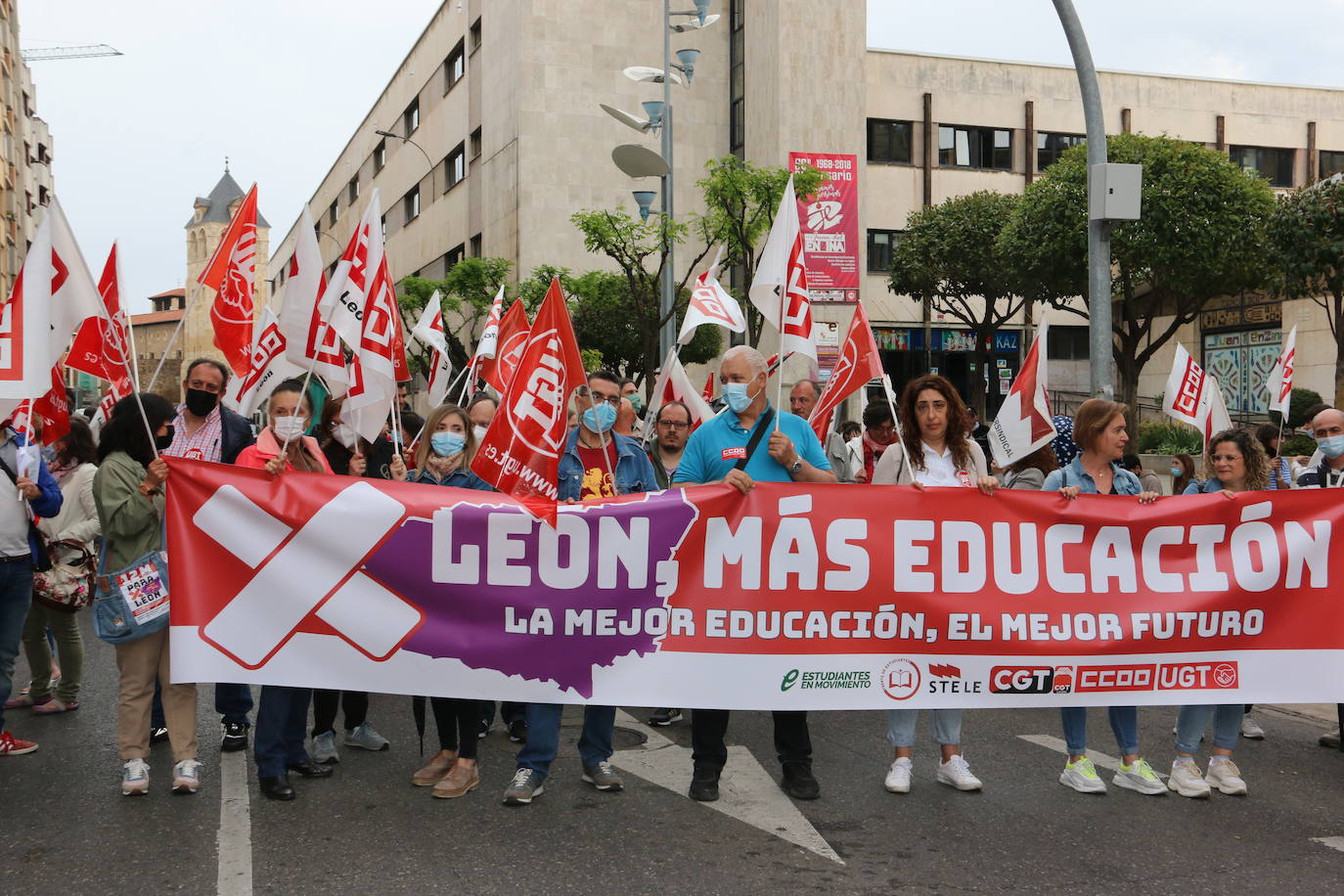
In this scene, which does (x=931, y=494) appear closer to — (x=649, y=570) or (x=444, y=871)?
(x=649, y=570)

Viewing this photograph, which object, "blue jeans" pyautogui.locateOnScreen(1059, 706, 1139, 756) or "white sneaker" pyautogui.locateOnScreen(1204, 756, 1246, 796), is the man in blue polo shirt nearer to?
"blue jeans" pyautogui.locateOnScreen(1059, 706, 1139, 756)

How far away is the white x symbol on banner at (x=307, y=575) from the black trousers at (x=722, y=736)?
1.28 meters

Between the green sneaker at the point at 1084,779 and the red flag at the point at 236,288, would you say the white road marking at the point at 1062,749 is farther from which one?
the red flag at the point at 236,288

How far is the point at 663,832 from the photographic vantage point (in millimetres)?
5020

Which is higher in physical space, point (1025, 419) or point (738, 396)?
point (738, 396)

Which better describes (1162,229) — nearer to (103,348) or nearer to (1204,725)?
(1204,725)

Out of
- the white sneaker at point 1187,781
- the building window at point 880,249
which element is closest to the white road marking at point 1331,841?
the white sneaker at point 1187,781

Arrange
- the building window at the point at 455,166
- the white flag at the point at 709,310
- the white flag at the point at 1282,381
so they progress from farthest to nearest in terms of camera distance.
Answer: the building window at the point at 455,166 < the white flag at the point at 709,310 < the white flag at the point at 1282,381

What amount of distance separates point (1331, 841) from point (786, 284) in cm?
322

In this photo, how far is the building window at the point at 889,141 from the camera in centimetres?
4081

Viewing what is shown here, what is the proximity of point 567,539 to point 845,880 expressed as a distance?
69.0 inches

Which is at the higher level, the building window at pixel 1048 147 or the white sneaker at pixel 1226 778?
the building window at pixel 1048 147

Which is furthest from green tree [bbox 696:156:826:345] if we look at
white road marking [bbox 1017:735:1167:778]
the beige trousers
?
the beige trousers

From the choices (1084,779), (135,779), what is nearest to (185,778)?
(135,779)
